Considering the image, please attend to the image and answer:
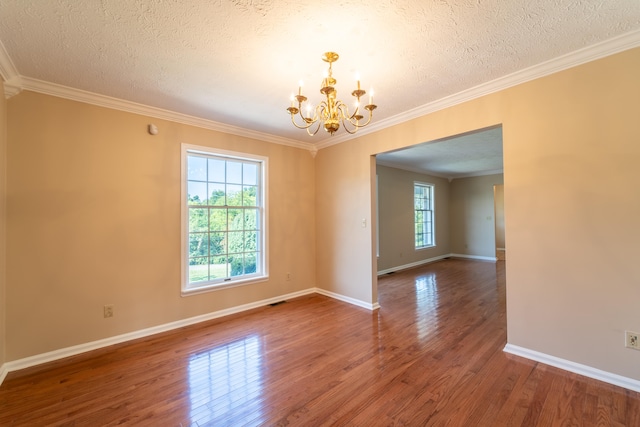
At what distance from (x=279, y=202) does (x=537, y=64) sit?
337cm

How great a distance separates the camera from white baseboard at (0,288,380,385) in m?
2.33

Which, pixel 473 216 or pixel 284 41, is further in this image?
pixel 473 216

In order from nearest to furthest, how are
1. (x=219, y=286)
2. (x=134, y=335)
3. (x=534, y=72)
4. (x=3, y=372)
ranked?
(x=3, y=372) → (x=534, y=72) → (x=134, y=335) → (x=219, y=286)

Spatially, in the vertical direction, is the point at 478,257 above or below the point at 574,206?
below

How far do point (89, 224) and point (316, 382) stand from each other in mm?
2701

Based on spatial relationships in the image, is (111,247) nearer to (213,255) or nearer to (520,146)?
(213,255)

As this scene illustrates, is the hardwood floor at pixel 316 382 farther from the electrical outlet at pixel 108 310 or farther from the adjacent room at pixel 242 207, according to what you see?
the electrical outlet at pixel 108 310

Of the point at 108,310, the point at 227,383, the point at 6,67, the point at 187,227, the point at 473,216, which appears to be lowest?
the point at 227,383

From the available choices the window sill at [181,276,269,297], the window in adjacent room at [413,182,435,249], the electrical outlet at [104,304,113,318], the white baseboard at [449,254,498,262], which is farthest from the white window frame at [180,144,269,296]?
the white baseboard at [449,254,498,262]

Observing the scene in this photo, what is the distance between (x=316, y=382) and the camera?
209 cm

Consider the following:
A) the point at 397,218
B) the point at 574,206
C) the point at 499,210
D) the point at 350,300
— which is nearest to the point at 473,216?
the point at 499,210

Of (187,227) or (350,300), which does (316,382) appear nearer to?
(350,300)

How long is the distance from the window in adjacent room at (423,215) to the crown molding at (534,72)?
4380 millimetres

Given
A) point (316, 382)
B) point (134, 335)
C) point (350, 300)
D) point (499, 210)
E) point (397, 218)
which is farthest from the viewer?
point (499, 210)
